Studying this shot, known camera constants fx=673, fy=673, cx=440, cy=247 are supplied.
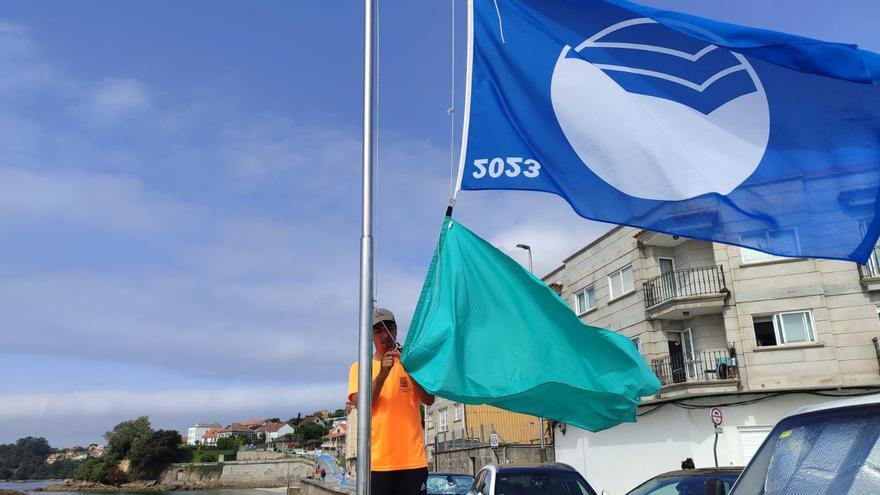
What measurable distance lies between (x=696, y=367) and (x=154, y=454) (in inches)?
5452

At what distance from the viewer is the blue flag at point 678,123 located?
17.0 feet

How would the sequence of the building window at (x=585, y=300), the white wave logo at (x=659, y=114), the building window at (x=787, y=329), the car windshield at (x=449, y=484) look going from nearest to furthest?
the white wave logo at (x=659, y=114)
the car windshield at (x=449, y=484)
the building window at (x=787, y=329)
the building window at (x=585, y=300)

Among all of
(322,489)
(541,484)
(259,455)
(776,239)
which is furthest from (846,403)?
(259,455)

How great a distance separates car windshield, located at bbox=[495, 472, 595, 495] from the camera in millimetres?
9148

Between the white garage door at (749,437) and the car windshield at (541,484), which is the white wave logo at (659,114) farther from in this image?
the white garage door at (749,437)

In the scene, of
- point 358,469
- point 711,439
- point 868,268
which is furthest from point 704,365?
point 358,469

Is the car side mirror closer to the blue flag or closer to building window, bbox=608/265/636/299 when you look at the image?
the blue flag

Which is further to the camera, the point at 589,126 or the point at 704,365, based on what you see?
the point at 704,365

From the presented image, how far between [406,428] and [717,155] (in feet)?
10.8

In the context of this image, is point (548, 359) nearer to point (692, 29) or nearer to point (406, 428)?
point (406, 428)

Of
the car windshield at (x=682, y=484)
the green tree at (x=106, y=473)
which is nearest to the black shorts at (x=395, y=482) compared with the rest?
the car windshield at (x=682, y=484)

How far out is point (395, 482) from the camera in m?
4.79

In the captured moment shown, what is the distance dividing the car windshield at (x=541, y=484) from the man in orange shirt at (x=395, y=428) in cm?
474

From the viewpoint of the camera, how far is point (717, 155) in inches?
215
